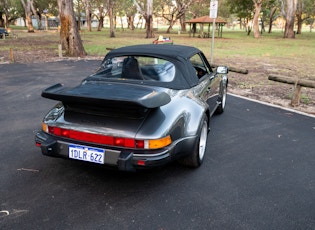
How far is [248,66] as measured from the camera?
13.3 m

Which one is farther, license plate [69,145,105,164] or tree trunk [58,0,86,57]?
tree trunk [58,0,86,57]

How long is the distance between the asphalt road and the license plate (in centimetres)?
43

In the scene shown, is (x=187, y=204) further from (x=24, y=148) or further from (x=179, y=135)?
(x=24, y=148)

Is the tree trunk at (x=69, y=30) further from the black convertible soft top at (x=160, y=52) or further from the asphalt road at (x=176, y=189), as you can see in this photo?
the black convertible soft top at (x=160, y=52)

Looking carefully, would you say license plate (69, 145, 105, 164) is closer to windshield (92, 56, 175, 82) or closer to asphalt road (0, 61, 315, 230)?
asphalt road (0, 61, 315, 230)

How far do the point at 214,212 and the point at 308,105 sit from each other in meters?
5.29

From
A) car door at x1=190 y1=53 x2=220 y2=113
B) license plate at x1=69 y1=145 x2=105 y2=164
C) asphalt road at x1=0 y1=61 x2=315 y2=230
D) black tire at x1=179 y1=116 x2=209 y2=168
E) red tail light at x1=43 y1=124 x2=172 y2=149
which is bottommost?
asphalt road at x1=0 y1=61 x2=315 y2=230

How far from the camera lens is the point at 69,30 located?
15.2m

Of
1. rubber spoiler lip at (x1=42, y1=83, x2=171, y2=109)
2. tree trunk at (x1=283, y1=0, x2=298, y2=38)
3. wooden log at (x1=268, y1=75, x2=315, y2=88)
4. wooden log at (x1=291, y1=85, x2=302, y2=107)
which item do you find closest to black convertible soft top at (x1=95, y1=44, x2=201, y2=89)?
rubber spoiler lip at (x1=42, y1=83, x2=171, y2=109)

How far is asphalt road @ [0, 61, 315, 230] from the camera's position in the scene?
2.77 metres

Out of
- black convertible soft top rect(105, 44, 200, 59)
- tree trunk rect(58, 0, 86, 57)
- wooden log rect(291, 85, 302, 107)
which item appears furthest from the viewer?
tree trunk rect(58, 0, 86, 57)

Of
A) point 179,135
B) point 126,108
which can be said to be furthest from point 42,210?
point 179,135

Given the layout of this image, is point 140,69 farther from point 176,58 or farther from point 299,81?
point 299,81

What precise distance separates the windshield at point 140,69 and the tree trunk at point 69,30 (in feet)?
39.4
